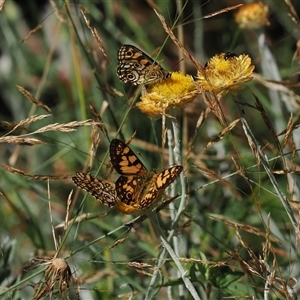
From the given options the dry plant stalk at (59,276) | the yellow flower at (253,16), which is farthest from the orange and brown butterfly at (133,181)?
the yellow flower at (253,16)

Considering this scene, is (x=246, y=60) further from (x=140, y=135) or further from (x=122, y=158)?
(x=140, y=135)

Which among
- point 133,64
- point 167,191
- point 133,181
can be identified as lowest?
point 167,191

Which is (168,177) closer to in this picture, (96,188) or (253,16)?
(96,188)

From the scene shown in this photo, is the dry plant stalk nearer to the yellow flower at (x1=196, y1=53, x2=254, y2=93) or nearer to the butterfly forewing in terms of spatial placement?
the butterfly forewing

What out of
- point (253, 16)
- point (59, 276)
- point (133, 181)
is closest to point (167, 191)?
point (133, 181)

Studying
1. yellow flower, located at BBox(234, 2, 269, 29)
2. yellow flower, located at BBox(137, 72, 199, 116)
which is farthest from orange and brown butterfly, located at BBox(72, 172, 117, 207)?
yellow flower, located at BBox(234, 2, 269, 29)

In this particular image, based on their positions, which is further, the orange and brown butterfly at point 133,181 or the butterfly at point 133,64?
the butterfly at point 133,64

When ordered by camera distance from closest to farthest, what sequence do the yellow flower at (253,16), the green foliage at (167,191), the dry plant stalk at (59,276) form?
the dry plant stalk at (59,276), the green foliage at (167,191), the yellow flower at (253,16)

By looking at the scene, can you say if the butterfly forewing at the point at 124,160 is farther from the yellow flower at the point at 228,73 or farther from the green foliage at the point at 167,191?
the yellow flower at the point at 228,73
